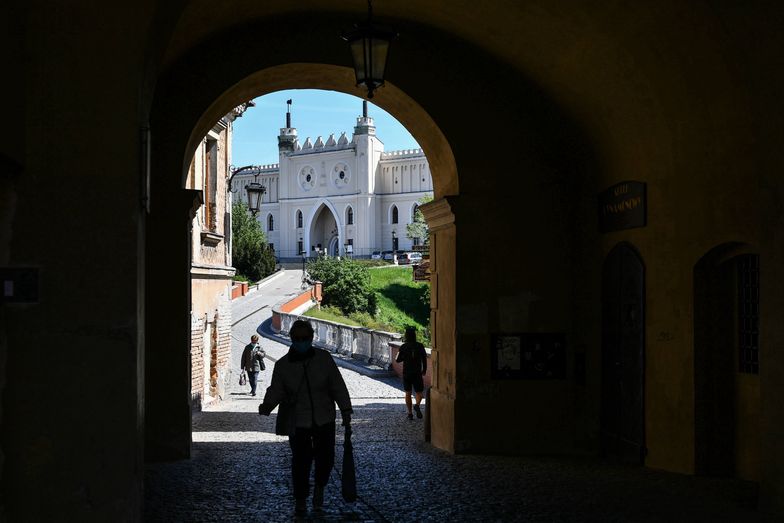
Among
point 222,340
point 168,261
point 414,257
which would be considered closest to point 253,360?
point 222,340

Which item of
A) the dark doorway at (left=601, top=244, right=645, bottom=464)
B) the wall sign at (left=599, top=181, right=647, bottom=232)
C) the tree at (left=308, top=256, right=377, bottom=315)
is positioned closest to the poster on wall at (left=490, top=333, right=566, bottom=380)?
the dark doorway at (left=601, top=244, right=645, bottom=464)

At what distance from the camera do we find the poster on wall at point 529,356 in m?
11.0

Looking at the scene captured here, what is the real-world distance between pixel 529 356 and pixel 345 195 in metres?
87.3

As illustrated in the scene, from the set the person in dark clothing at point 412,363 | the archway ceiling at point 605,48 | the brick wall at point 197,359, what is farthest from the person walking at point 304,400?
the brick wall at point 197,359

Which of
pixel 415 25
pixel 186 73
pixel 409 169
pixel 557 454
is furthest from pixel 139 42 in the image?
pixel 409 169

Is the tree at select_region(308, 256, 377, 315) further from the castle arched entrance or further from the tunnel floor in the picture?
the castle arched entrance

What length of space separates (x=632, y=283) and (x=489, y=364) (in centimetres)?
190

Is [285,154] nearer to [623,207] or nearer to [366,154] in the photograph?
[366,154]

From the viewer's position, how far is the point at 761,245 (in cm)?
766

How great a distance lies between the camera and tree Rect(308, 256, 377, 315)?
169 feet

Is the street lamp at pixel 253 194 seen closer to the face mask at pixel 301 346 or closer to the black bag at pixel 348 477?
the face mask at pixel 301 346

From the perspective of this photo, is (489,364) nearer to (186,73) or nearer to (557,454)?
(557,454)

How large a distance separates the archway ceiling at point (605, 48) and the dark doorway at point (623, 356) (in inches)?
47.7

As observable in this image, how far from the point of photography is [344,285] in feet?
170
